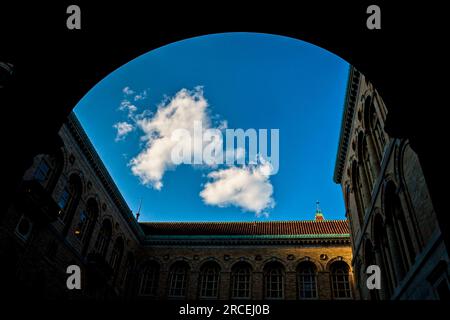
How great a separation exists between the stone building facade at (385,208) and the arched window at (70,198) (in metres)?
14.9

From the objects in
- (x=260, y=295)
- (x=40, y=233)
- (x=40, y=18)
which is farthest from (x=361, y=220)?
(x=40, y=18)

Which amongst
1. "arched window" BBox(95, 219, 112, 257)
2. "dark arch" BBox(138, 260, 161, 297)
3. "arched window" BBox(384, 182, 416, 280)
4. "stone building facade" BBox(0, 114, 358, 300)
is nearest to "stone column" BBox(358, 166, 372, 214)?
"arched window" BBox(384, 182, 416, 280)

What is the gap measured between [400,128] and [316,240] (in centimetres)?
2199

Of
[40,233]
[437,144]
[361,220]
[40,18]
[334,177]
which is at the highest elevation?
[334,177]

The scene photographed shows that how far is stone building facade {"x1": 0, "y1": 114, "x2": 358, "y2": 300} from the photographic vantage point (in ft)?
47.0

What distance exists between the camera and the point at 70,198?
59.3 ft

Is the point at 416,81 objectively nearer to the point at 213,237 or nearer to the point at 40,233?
the point at 40,233

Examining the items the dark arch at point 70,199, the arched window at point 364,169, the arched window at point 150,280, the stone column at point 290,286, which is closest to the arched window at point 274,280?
the stone column at point 290,286

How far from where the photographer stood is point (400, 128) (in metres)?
5.55

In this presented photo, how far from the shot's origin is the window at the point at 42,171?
48.8 ft

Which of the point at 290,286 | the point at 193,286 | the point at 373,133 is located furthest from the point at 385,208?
the point at 193,286

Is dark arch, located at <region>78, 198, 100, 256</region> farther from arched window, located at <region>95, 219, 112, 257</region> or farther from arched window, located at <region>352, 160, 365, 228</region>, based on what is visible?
arched window, located at <region>352, 160, 365, 228</region>

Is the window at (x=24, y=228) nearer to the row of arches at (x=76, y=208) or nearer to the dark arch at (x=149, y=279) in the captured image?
the row of arches at (x=76, y=208)

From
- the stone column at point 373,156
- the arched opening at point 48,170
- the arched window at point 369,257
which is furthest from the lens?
the arched window at point 369,257
